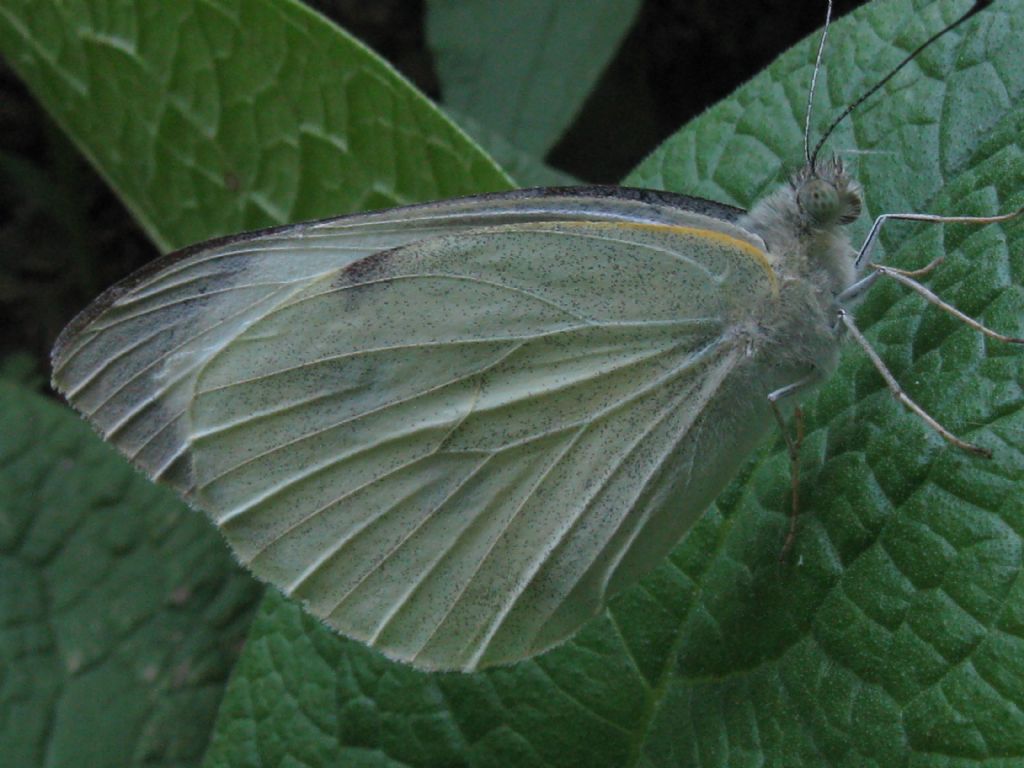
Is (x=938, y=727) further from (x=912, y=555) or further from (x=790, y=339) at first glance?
(x=790, y=339)

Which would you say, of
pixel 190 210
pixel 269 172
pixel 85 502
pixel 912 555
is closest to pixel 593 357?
pixel 912 555

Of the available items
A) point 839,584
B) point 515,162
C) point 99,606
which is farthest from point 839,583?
point 99,606

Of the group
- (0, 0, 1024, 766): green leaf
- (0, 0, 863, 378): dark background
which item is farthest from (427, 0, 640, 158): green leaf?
(0, 0, 1024, 766): green leaf

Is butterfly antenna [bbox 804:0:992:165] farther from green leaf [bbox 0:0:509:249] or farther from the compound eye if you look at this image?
green leaf [bbox 0:0:509:249]

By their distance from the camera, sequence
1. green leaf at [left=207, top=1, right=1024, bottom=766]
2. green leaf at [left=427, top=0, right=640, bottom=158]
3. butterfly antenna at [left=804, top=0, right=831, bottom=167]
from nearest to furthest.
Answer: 1. green leaf at [left=207, top=1, right=1024, bottom=766]
2. butterfly antenna at [left=804, top=0, right=831, bottom=167]
3. green leaf at [left=427, top=0, right=640, bottom=158]

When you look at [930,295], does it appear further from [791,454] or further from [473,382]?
[473,382]

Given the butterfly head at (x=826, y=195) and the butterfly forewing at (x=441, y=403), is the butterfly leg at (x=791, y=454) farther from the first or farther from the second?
the butterfly head at (x=826, y=195)
